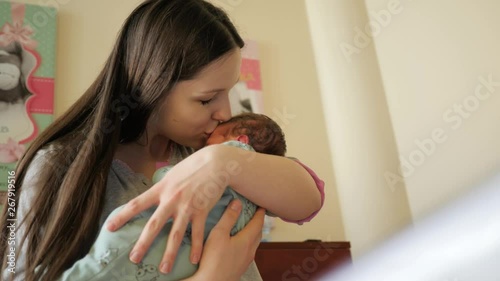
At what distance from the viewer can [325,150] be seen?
218 cm

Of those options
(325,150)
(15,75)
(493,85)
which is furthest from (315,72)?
(15,75)

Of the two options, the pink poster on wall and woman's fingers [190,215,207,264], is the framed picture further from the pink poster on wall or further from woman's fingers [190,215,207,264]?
woman's fingers [190,215,207,264]

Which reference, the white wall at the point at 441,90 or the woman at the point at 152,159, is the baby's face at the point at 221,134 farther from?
the white wall at the point at 441,90

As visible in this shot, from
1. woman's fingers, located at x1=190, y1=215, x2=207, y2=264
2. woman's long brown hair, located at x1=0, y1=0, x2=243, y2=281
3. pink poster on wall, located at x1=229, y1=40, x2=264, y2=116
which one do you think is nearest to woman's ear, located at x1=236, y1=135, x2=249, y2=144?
woman's long brown hair, located at x1=0, y1=0, x2=243, y2=281

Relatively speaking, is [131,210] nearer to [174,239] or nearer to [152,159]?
[174,239]

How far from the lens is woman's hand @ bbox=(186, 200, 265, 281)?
2.16ft

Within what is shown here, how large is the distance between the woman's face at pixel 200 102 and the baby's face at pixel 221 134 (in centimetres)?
2

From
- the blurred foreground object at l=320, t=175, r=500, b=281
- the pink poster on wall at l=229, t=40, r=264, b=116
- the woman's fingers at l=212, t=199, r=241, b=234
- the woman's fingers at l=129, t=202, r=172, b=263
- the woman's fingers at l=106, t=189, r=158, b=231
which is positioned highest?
the woman's fingers at l=106, t=189, r=158, b=231

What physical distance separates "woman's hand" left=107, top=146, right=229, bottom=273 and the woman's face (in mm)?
190

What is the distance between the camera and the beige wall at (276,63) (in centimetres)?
183

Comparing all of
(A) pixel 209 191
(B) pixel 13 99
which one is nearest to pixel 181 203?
(A) pixel 209 191

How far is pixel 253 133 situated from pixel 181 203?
322 mm

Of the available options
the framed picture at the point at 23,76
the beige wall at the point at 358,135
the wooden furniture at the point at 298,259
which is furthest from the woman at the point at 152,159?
the beige wall at the point at 358,135

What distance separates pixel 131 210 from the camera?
643mm
